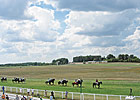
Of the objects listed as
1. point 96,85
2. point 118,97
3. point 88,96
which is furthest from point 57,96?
point 96,85

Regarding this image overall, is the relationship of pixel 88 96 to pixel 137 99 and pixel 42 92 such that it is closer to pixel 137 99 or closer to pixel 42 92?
pixel 137 99

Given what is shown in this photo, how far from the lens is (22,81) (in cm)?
4888

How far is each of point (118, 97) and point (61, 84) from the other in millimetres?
19291

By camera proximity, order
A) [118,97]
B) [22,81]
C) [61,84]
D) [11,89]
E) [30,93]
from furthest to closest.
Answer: [22,81] → [61,84] → [11,89] → [30,93] → [118,97]

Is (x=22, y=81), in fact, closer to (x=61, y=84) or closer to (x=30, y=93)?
(x=61, y=84)

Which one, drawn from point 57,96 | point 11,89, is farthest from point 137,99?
point 11,89

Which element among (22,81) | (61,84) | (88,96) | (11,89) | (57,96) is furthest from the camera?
(22,81)

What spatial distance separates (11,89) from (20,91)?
307 centimetres

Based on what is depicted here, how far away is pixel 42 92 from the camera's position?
32719mm

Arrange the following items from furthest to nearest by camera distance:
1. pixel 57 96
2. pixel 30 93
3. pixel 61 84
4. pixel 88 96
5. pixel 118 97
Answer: pixel 61 84 → pixel 30 93 → pixel 57 96 → pixel 88 96 → pixel 118 97

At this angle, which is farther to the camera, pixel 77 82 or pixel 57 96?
pixel 77 82

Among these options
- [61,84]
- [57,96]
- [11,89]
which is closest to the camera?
[57,96]

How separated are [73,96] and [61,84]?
1460 cm

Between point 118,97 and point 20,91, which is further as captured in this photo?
point 20,91
